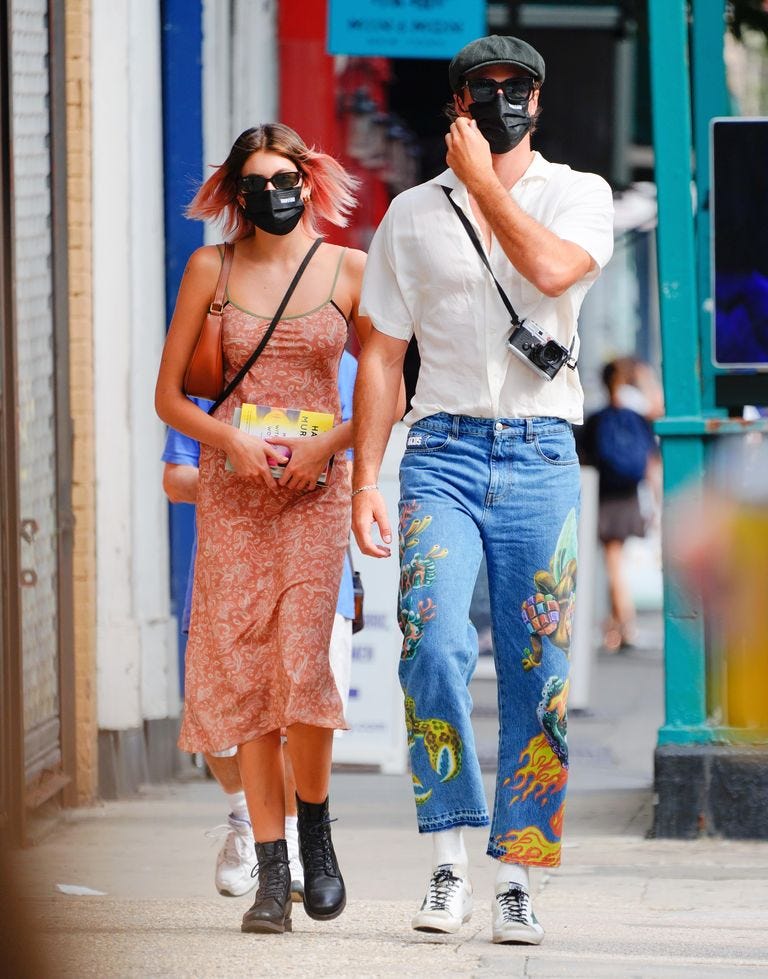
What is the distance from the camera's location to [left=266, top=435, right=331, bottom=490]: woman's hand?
4617 mm

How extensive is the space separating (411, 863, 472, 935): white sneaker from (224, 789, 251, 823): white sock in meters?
0.88

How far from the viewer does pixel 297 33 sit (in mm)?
10031

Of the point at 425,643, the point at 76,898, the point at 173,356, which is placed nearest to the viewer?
the point at 425,643

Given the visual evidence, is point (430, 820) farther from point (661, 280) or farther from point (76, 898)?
point (661, 280)

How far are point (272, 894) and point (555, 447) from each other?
1242mm

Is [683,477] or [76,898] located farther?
[683,477]

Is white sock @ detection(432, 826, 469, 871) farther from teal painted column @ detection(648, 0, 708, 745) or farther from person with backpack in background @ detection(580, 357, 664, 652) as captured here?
person with backpack in background @ detection(580, 357, 664, 652)

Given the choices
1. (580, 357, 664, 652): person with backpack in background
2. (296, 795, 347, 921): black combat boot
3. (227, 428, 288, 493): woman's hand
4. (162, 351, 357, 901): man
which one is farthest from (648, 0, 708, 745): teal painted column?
(580, 357, 664, 652): person with backpack in background

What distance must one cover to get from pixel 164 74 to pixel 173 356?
3161mm

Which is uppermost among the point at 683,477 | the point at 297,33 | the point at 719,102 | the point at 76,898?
the point at 297,33

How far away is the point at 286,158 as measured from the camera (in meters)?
4.81

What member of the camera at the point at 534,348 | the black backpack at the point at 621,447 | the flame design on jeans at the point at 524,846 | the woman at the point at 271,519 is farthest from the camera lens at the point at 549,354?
the black backpack at the point at 621,447

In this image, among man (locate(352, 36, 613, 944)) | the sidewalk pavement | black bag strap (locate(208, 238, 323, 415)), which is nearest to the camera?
the sidewalk pavement

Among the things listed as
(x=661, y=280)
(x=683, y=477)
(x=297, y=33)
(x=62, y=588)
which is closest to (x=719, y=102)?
(x=661, y=280)
